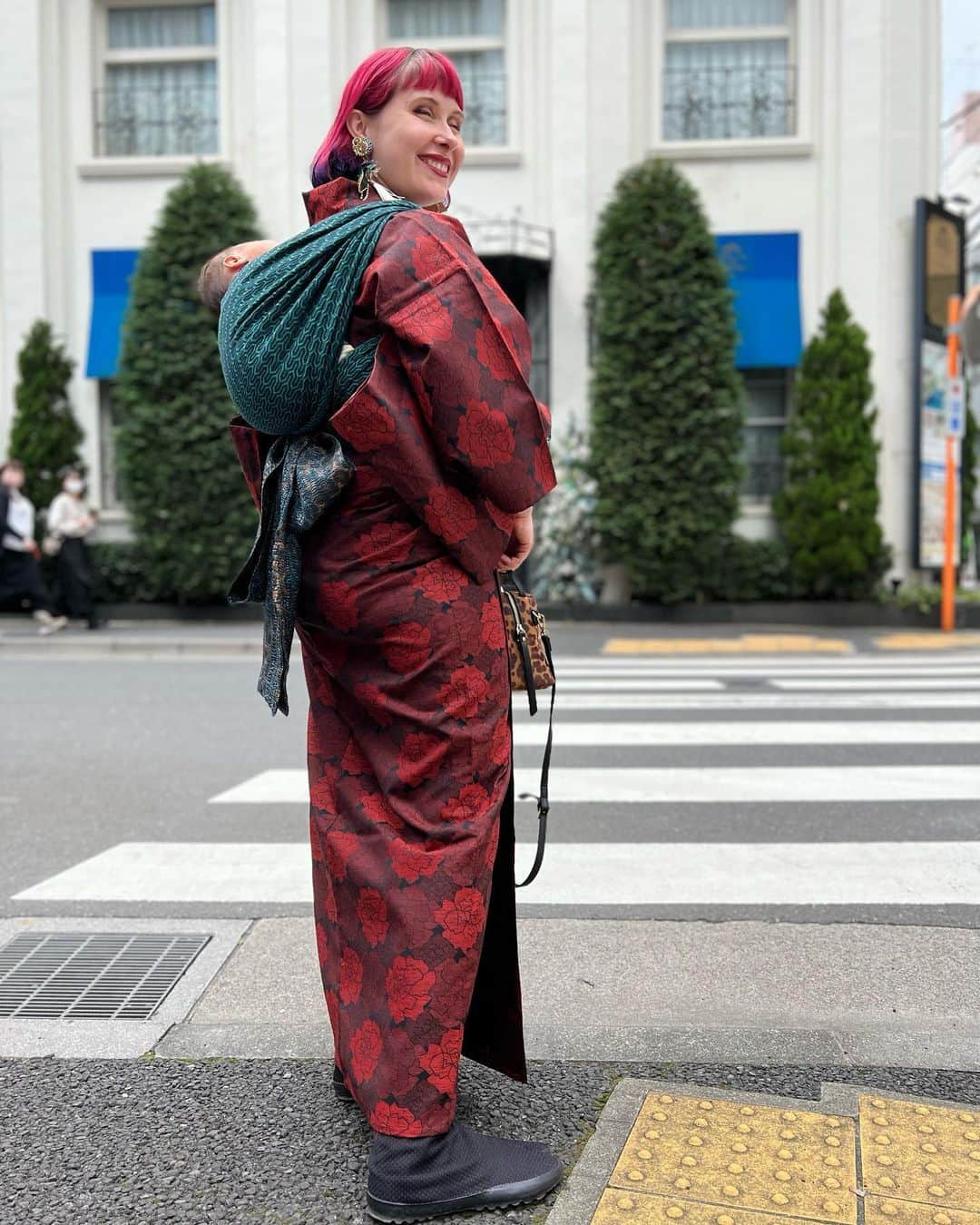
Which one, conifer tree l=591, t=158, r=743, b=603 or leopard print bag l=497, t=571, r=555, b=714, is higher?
conifer tree l=591, t=158, r=743, b=603

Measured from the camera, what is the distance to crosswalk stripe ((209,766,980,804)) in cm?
503

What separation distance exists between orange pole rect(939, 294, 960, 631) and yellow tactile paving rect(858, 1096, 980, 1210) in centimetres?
1121

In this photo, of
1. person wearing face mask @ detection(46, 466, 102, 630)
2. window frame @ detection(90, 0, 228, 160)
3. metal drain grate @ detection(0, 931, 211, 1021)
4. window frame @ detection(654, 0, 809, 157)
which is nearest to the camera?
metal drain grate @ detection(0, 931, 211, 1021)

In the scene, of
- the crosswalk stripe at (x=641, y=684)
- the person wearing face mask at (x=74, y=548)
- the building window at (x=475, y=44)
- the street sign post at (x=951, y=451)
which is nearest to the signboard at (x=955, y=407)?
the street sign post at (x=951, y=451)

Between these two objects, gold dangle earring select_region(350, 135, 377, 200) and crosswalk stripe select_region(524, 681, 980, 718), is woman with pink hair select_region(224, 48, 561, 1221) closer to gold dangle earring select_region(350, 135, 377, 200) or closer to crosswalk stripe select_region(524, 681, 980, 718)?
gold dangle earring select_region(350, 135, 377, 200)

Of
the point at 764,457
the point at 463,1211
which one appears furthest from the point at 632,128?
the point at 463,1211

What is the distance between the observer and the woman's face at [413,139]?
2.10 m

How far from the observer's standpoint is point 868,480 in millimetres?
13367

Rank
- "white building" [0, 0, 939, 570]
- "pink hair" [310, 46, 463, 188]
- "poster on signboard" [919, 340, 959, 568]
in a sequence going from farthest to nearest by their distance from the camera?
"white building" [0, 0, 939, 570] < "poster on signboard" [919, 340, 959, 568] < "pink hair" [310, 46, 463, 188]

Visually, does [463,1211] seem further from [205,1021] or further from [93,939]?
[93,939]

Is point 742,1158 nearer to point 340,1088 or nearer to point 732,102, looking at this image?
point 340,1088

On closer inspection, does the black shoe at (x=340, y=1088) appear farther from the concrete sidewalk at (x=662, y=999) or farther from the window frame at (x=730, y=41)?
the window frame at (x=730, y=41)

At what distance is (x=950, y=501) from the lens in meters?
12.9

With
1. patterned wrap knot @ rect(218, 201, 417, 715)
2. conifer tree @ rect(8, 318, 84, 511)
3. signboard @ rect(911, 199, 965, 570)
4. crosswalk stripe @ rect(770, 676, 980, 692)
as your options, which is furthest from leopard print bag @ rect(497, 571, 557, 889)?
conifer tree @ rect(8, 318, 84, 511)
